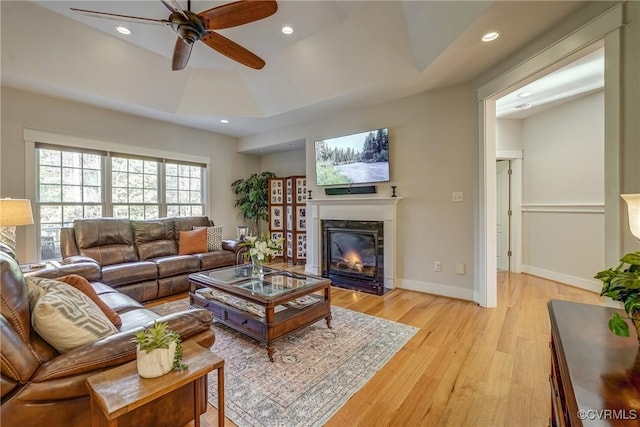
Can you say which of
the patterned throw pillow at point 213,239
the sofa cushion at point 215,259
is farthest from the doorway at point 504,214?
the patterned throw pillow at point 213,239

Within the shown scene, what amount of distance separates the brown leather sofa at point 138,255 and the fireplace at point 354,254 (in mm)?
1460

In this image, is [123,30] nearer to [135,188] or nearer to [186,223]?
[135,188]

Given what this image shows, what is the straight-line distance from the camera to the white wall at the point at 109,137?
135 inches

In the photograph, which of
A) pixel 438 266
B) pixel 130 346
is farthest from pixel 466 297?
pixel 130 346

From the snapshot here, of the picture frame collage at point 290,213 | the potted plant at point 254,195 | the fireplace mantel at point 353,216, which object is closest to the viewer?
the fireplace mantel at point 353,216

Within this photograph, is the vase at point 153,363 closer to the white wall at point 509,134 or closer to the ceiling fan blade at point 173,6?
the ceiling fan blade at point 173,6

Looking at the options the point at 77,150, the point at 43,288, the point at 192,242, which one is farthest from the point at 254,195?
the point at 43,288

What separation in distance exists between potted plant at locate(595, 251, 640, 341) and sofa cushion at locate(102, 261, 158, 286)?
3968 mm

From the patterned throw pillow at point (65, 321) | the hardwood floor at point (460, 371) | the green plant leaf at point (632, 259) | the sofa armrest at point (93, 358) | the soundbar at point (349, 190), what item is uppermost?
the soundbar at point (349, 190)

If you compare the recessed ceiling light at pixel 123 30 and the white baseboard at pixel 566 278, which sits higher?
the recessed ceiling light at pixel 123 30

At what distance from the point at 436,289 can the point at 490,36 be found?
2.85 m

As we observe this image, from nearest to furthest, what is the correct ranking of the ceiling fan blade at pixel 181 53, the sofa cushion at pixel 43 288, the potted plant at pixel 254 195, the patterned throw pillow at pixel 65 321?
the patterned throw pillow at pixel 65 321
the sofa cushion at pixel 43 288
the ceiling fan blade at pixel 181 53
the potted plant at pixel 254 195

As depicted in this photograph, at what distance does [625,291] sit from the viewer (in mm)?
846

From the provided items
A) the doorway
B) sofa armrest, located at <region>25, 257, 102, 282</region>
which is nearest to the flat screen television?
the doorway
